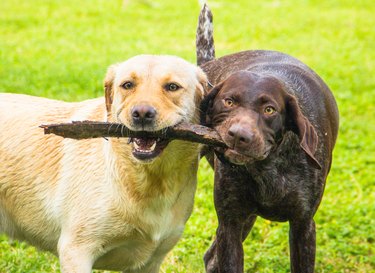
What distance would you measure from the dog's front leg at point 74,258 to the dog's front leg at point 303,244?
4.67 feet

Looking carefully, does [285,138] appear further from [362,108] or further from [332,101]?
[362,108]

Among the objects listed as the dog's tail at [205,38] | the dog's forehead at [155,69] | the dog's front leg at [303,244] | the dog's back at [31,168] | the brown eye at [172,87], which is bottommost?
the dog's front leg at [303,244]

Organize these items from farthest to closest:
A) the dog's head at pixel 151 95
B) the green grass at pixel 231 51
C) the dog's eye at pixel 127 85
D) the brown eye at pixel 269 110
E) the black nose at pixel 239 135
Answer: the green grass at pixel 231 51, the dog's eye at pixel 127 85, the brown eye at pixel 269 110, the dog's head at pixel 151 95, the black nose at pixel 239 135

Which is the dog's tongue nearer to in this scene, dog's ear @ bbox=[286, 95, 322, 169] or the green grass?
dog's ear @ bbox=[286, 95, 322, 169]

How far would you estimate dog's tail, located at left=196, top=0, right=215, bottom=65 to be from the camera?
7676 millimetres

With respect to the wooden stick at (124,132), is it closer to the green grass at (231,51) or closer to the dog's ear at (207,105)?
the dog's ear at (207,105)

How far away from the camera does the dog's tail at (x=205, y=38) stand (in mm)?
7676

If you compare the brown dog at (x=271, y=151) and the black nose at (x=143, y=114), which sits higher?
the black nose at (x=143, y=114)

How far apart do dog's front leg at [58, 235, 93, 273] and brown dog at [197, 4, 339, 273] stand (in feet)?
3.14

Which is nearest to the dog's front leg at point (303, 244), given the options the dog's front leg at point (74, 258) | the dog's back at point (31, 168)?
the dog's front leg at point (74, 258)

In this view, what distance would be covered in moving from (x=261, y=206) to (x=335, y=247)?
78.6 inches

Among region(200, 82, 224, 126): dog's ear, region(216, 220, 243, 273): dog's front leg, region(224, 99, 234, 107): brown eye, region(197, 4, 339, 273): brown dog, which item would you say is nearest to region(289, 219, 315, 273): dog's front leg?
region(197, 4, 339, 273): brown dog

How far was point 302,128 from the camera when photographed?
519 cm

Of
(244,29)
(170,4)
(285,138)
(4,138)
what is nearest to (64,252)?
(4,138)
